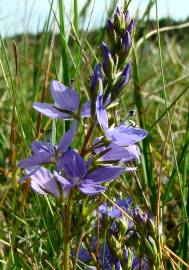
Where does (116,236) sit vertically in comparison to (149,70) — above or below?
below

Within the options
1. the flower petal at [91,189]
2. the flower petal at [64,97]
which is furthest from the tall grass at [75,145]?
the flower petal at [91,189]

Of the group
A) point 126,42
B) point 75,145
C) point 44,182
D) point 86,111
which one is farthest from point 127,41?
point 75,145

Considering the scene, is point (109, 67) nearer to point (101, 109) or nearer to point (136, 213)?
point (101, 109)

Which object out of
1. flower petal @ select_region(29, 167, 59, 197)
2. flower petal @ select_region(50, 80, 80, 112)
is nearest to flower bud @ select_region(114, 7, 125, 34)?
flower petal @ select_region(50, 80, 80, 112)

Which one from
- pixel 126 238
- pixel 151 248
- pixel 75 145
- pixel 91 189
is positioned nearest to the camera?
pixel 91 189

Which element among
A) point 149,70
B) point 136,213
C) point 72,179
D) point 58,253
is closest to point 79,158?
point 72,179

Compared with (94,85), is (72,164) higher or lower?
lower

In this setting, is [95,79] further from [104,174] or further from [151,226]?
[151,226]
